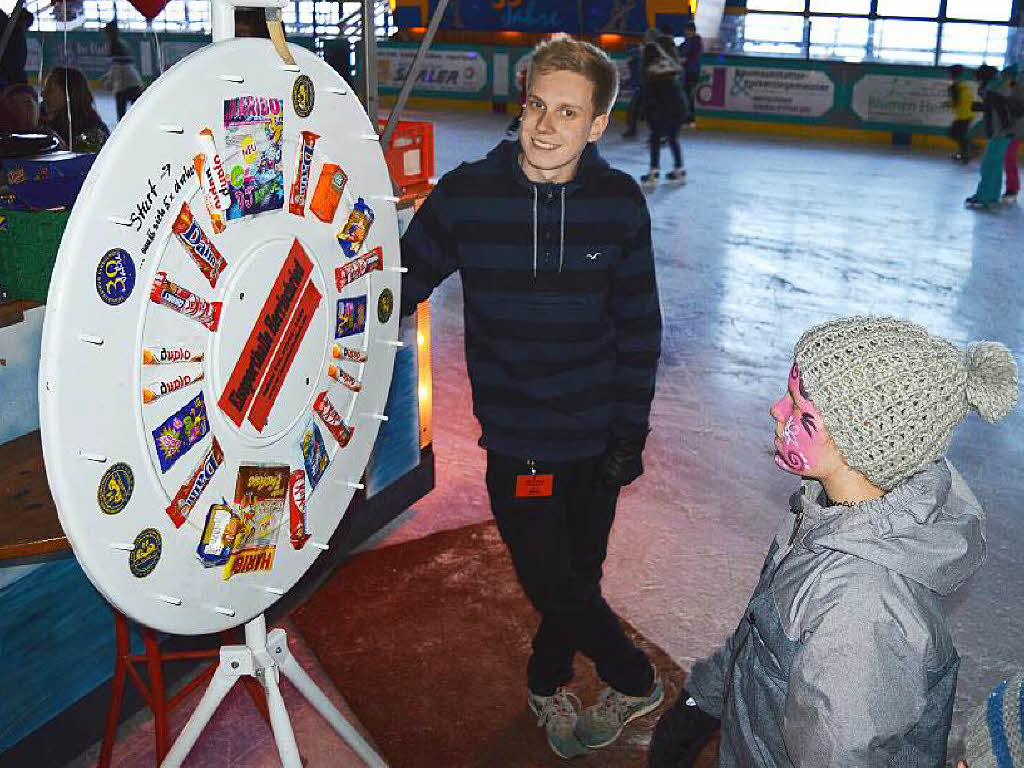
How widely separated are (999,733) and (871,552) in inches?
21.9

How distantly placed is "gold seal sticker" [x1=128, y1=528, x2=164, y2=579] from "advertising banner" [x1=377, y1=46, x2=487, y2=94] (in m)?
18.0

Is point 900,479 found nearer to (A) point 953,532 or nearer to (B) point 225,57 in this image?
(A) point 953,532

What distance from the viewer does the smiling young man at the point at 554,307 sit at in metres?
2.47

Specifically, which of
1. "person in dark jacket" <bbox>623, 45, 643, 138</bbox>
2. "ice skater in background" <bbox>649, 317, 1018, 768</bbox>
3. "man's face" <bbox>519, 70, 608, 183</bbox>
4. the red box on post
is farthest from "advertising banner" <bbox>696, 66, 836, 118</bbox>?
"ice skater in background" <bbox>649, 317, 1018, 768</bbox>

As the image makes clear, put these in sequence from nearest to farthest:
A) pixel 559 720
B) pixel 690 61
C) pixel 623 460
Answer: pixel 623 460 → pixel 559 720 → pixel 690 61

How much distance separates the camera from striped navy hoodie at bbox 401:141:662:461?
2502 millimetres

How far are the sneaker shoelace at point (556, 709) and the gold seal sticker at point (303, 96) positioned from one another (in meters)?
1.91

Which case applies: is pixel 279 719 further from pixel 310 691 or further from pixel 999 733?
pixel 999 733

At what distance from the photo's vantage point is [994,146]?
10.6 meters

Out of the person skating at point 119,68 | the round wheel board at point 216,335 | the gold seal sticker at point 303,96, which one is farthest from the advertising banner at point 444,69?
the gold seal sticker at point 303,96

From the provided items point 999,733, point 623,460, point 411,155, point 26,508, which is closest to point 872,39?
point 411,155

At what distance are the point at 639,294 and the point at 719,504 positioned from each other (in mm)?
2144

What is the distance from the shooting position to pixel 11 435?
266 centimetres

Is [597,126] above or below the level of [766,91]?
above
